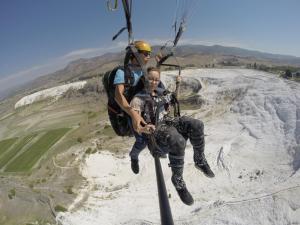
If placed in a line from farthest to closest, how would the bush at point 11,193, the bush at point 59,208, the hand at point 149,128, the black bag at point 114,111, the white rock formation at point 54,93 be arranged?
the white rock formation at point 54,93
the bush at point 11,193
the bush at point 59,208
the black bag at point 114,111
the hand at point 149,128

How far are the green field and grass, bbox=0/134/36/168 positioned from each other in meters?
2.27

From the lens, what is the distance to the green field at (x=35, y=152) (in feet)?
Answer: 141

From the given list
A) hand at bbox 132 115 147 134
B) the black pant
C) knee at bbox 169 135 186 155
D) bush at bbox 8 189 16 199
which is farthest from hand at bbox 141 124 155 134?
bush at bbox 8 189 16 199

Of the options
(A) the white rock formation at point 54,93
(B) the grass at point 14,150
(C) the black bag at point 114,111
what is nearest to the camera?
(C) the black bag at point 114,111

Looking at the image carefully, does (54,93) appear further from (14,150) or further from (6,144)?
(14,150)

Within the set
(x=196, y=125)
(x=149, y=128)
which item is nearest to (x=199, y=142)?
(x=196, y=125)

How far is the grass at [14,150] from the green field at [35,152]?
2.27 m

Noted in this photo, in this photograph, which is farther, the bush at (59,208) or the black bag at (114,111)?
the bush at (59,208)

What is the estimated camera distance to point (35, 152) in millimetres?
47812

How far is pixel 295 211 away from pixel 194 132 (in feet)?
57.7

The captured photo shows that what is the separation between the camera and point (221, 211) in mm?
23234

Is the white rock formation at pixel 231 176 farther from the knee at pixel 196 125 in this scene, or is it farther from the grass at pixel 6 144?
the grass at pixel 6 144

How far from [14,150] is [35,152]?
1029 centimetres

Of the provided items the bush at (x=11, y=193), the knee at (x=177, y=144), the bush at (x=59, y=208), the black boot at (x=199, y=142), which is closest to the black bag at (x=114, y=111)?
the knee at (x=177, y=144)
